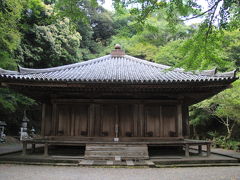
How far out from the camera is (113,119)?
11477mm

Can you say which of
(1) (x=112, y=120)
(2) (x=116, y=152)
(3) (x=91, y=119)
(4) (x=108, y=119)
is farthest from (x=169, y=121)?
(3) (x=91, y=119)

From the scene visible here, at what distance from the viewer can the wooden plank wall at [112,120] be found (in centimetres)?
1135

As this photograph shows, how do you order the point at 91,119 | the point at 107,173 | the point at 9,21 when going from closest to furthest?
the point at 107,173 < the point at 91,119 < the point at 9,21

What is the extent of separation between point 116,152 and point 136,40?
4754 mm

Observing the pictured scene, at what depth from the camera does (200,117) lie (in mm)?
23016

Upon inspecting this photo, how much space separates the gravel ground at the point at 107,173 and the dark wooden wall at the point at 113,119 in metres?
2.93

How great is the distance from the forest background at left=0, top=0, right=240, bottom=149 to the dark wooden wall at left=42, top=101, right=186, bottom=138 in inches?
129

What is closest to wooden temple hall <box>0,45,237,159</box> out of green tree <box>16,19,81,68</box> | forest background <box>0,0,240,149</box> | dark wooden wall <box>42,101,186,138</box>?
dark wooden wall <box>42,101,186,138</box>

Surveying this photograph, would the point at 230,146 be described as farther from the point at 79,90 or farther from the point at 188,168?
the point at 79,90

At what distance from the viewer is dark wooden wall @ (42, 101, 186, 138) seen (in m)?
11.4

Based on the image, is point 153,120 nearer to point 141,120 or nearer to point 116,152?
point 141,120

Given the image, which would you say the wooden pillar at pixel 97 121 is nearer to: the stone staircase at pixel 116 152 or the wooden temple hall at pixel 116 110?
the wooden temple hall at pixel 116 110

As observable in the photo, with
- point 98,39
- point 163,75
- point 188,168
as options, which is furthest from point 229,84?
point 98,39

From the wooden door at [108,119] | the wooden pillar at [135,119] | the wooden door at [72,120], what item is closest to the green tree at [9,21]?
the wooden door at [72,120]
